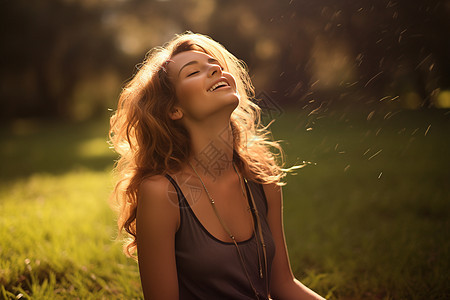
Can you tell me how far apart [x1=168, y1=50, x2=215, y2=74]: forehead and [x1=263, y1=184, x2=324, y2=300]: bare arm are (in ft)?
2.67

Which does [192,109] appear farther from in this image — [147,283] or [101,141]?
[101,141]

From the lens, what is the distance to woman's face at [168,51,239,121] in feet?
6.34

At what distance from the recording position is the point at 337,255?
3.70 meters

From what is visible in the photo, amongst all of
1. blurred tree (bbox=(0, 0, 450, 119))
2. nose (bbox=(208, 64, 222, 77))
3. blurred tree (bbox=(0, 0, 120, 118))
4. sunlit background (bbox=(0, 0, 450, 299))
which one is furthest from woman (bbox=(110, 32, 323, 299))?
blurred tree (bbox=(0, 0, 120, 118))

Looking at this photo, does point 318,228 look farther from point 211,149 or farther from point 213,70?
point 213,70

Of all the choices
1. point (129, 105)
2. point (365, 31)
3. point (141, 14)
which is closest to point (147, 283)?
point (129, 105)

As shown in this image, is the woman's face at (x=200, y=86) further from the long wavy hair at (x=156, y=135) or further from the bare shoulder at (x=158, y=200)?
the bare shoulder at (x=158, y=200)

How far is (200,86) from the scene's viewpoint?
1.98m

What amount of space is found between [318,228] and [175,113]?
116 inches

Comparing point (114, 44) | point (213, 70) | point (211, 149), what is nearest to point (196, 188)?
point (211, 149)

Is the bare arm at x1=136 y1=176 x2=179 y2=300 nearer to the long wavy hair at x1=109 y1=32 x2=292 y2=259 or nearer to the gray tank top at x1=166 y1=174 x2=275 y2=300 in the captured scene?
the gray tank top at x1=166 y1=174 x2=275 y2=300

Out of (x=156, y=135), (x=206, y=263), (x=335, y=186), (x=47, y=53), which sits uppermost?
(x=47, y=53)

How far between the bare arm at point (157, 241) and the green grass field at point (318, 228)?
98cm

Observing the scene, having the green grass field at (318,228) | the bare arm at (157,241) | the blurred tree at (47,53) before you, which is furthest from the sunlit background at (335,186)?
the blurred tree at (47,53)
